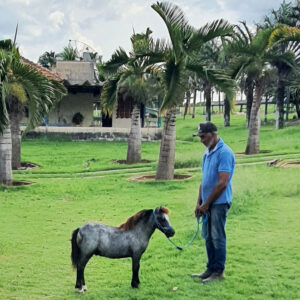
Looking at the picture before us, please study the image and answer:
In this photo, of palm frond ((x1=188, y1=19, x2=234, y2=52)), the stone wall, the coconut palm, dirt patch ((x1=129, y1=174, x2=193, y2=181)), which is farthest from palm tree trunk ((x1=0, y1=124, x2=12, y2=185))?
the stone wall

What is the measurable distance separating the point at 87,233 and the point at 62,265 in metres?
1.91

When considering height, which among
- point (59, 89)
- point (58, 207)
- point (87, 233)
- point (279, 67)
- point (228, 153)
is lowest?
point (58, 207)

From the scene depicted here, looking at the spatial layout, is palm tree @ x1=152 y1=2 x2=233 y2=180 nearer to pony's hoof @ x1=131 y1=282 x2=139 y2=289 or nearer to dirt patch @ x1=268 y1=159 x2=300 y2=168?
dirt patch @ x1=268 y1=159 x2=300 y2=168

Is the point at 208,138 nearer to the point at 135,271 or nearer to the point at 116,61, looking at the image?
the point at 135,271

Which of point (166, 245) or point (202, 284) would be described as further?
point (166, 245)

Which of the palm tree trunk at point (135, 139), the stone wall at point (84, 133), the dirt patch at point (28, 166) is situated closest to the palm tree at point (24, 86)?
the dirt patch at point (28, 166)

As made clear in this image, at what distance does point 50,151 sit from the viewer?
26688 mm

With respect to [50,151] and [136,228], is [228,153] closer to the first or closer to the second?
[136,228]

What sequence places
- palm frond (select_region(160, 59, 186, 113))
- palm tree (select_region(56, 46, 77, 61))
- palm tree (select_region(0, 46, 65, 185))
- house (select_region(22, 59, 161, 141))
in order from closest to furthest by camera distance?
palm tree (select_region(0, 46, 65, 185))
palm frond (select_region(160, 59, 186, 113))
house (select_region(22, 59, 161, 141))
palm tree (select_region(56, 46, 77, 61))

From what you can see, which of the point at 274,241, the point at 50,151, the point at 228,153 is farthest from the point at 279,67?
the point at 228,153

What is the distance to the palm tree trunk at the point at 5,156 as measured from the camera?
51.1 ft

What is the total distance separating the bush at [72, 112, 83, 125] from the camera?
33344mm

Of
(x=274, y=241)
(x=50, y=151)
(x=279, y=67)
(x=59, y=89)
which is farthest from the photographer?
(x=279, y=67)

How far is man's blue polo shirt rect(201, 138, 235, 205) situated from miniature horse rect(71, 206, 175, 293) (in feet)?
1.95
